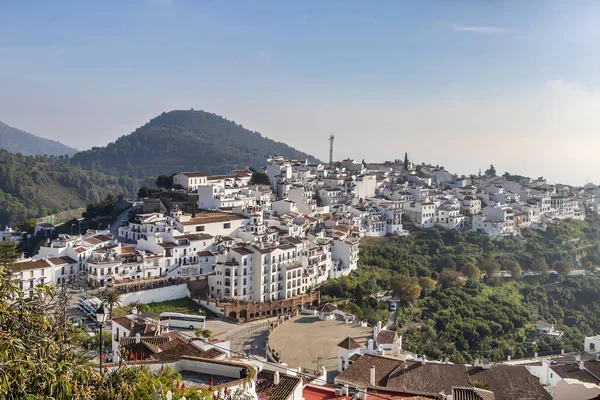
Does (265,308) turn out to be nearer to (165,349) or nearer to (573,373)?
(573,373)

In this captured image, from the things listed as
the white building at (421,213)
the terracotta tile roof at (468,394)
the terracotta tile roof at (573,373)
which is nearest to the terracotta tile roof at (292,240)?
the terracotta tile roof at (573,373)

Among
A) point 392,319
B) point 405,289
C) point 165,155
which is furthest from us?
point 165,155

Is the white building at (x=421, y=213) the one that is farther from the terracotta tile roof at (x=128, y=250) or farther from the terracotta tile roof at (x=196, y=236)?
the terracotta tile roof at (x=128, y=250)

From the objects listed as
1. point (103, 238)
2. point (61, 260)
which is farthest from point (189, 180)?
point (61, 260)

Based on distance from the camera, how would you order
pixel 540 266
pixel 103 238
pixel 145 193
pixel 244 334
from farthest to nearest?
1. pixel 540 266
2. pixel 145 193
3. pixel 103 238
4. pixel 244 334

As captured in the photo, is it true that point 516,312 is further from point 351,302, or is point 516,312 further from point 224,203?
point 224,203

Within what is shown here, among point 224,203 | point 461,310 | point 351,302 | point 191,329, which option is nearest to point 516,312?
point 461,310

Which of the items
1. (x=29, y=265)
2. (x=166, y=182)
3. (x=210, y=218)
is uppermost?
(x=166, y=182)
